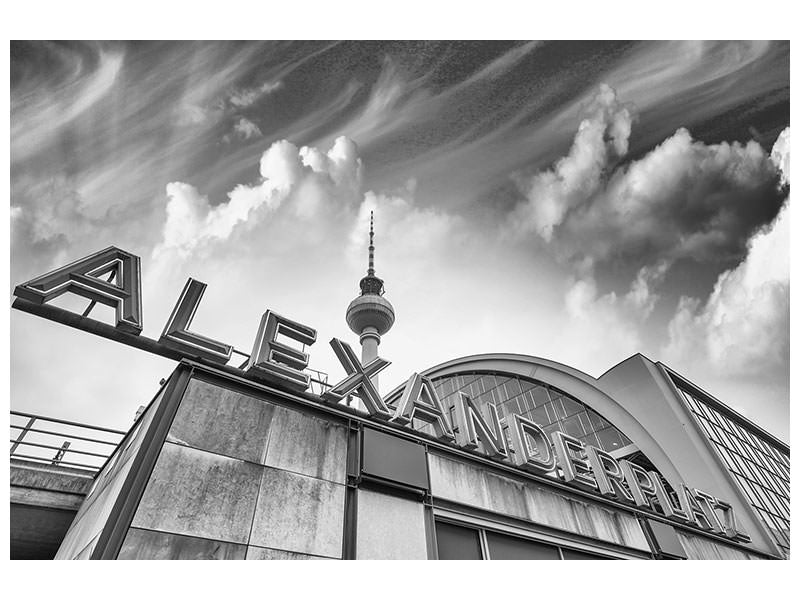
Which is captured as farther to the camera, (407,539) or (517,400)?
(517,400)

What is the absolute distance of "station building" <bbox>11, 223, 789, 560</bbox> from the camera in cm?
793

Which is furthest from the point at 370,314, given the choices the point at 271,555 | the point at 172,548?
the point at 172,548

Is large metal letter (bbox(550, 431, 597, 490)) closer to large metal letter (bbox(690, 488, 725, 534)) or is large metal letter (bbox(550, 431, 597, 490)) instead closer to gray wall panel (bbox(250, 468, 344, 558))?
large metal letter (bbox(690, 488, 725, 534))

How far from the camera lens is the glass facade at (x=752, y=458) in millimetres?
26516

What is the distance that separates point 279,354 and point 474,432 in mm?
6103

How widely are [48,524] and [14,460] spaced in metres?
1.72

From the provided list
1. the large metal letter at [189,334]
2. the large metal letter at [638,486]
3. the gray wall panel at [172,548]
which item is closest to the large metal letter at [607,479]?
the large metal letter at [638,486]

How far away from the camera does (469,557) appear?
11039mm

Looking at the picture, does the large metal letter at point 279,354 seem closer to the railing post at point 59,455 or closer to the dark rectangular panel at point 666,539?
the railing post at point 59,455

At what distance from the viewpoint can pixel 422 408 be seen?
12984 millimetres

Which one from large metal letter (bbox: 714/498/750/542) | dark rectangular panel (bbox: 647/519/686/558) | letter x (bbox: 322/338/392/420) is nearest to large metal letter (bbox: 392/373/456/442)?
letter x (bbox: 322/338/392/420)
